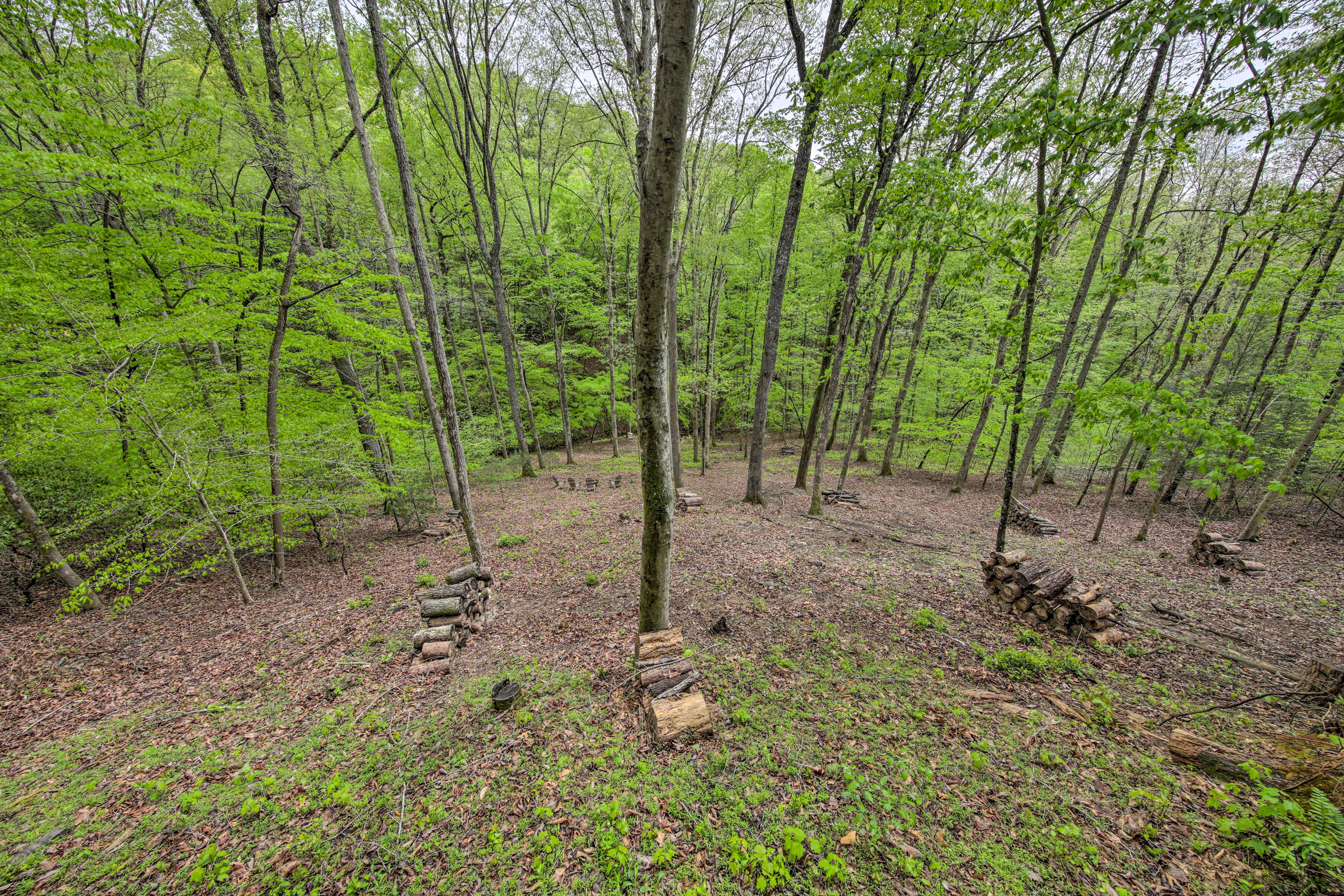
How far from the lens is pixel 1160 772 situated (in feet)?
10.5

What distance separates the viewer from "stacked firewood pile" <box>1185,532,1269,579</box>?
23.7 feet

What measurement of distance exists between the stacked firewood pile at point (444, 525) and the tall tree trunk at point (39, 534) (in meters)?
4.45

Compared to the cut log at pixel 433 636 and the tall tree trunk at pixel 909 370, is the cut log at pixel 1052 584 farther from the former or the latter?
the tall tree trunk at pixel 909 370

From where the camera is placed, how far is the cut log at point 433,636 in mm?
5129

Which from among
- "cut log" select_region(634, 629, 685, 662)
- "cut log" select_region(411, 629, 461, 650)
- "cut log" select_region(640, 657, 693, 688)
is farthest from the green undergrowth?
"cut log" select_region(411, 629, 461, 650)

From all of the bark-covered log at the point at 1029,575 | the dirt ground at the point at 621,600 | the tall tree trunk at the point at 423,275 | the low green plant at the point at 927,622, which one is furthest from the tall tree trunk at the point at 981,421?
the tall tree trunk at the point at 423,275

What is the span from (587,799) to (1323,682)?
7007 millimetres

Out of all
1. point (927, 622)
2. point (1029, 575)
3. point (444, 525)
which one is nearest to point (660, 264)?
point (927, 622)

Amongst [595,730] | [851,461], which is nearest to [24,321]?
[595,730]

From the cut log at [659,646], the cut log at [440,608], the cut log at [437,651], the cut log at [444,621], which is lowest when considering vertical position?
the cut log at [437,651]

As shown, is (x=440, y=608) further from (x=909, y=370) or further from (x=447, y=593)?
(x=909, y=370)

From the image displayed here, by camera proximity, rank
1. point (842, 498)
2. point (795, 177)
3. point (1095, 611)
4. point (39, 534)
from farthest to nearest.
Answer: point (842, 498) < point (795, 177) < point (39, 534) < point (1095, 611)

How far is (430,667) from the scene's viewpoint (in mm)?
4855

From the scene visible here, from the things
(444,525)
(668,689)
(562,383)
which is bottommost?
(444,525)
